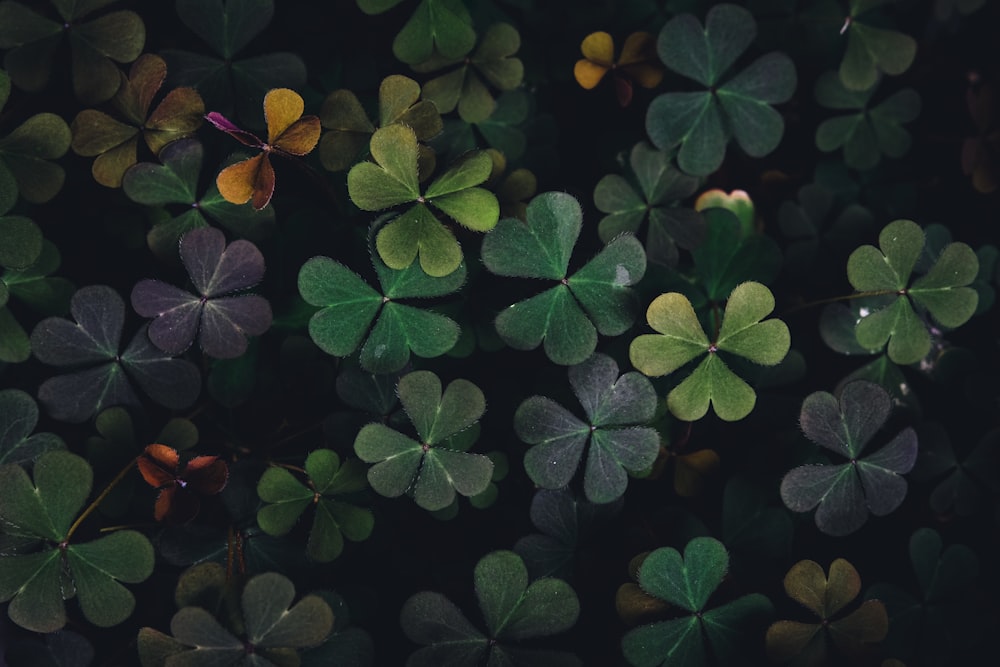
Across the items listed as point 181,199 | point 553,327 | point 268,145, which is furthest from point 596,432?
point 181,199

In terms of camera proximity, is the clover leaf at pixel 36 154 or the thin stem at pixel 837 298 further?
the thin stem at pixel 837 298

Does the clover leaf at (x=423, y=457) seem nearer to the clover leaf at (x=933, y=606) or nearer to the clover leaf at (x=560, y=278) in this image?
the clover leaf at (x=560, y=278)

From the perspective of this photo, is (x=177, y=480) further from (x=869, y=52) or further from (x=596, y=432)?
(x=869, y=52)

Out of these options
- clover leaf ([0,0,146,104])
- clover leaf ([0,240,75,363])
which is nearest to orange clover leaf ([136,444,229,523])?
clover leaf ([0,240,75,363])

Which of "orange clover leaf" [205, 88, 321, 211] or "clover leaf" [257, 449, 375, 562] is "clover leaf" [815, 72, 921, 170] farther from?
"clover leaf" [257, 449, 375, 562]

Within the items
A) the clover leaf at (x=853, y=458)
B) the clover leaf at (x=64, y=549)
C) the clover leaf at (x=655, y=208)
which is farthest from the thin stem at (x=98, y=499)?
the clover leaf at (x=853, y=458)

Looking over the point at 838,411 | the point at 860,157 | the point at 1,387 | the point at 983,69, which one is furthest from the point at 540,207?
the point at 983,69

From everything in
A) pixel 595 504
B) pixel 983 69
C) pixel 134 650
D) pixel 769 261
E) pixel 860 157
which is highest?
pixel 983 69

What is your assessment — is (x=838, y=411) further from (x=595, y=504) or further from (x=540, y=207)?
(x=540, y=207)
